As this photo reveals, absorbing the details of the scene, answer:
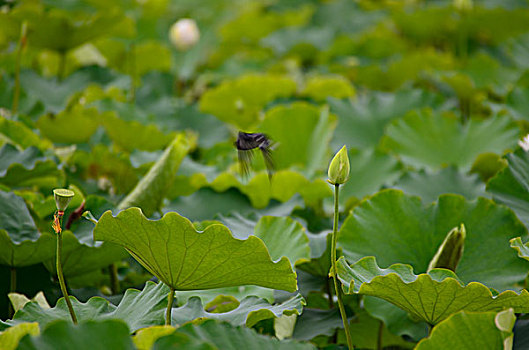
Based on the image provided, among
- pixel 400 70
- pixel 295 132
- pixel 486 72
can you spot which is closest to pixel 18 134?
pixel 295 132

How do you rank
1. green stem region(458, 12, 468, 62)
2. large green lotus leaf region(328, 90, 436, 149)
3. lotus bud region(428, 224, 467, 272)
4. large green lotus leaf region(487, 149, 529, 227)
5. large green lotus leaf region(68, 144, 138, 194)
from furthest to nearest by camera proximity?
green stem region(458, 12, 468, 62) < large green lotus leaf region(328, 90, 436, 149) < large green lotus leaf region(68, 144, 138, 194) < large green lotus leaf region(487, 149, 529, 227) < lotus bud region(428, 224, 467, 272)

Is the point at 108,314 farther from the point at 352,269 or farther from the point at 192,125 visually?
the point at 192,125

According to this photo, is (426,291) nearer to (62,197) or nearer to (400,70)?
(62,197)

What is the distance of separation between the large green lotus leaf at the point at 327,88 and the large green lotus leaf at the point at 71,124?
21.4 inches

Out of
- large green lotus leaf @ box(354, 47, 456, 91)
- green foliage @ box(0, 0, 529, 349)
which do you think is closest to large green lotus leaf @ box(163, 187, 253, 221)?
green foliage @ box(0, 0, 529, 349)

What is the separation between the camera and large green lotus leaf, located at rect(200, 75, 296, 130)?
1486mm

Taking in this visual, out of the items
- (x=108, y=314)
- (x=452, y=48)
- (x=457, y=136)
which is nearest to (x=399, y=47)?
(x=452, y=48)

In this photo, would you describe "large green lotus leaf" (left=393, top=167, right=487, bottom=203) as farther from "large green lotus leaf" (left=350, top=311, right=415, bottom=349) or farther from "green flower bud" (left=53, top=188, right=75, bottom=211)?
"green flower bud" (left=53, top=188, right=75, bottom=211)

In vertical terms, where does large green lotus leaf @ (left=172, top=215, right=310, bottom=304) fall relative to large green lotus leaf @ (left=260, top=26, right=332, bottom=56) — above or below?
above

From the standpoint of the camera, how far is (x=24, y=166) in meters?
0.92

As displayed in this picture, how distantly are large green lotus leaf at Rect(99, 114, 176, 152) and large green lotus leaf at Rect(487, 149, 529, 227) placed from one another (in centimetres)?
61

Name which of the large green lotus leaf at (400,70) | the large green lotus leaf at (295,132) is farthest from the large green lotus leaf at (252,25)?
the large green lotus leaf at (295,132)

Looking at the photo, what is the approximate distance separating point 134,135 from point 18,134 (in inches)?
9.1

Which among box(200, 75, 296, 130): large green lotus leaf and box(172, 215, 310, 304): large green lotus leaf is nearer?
box(172, 215, 310, 304): large green lotus leaf
